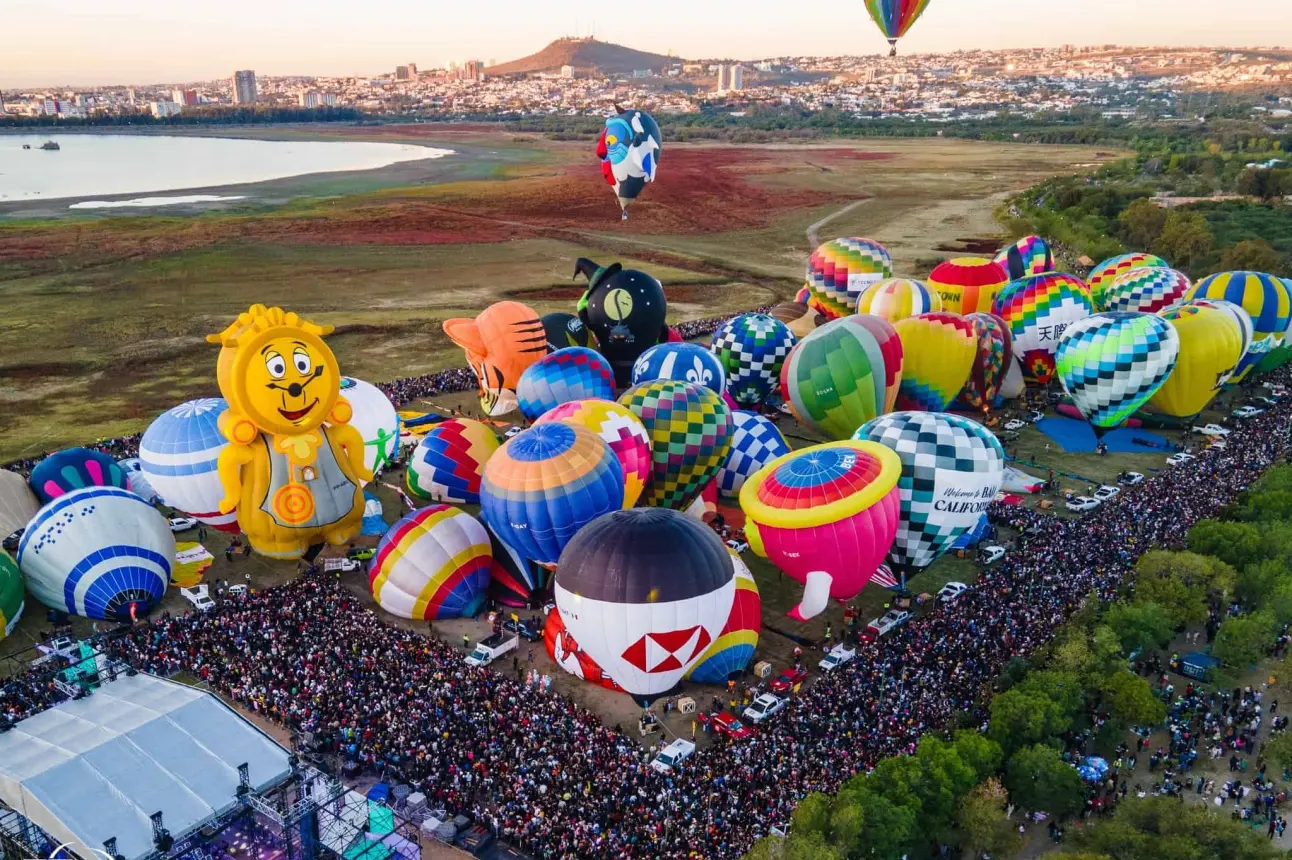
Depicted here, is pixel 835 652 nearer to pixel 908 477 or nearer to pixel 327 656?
pixel 908 477

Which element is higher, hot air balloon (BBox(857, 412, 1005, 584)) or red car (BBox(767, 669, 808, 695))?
hot air balloon (BBox(857, 412, 1005, 584))

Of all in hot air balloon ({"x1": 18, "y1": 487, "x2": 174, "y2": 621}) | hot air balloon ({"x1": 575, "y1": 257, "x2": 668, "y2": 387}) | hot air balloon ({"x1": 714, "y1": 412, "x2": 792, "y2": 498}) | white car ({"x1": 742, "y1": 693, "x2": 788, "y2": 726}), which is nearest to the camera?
white car ({"x1": 742, "y1": 693, "x2": 788, "y2": 726})

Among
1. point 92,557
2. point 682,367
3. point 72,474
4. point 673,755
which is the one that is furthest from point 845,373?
point 72,474

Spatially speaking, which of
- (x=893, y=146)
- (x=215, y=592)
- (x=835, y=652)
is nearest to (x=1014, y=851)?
(x=835, y=652)


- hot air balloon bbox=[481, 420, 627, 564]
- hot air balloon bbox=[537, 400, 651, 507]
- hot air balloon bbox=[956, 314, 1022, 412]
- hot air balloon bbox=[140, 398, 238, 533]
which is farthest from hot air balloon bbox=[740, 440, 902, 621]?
hot air balloon bbox=[956, 314, 1022, 412]

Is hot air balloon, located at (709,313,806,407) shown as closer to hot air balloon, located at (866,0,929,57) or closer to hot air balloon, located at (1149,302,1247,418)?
hot air balloon, located at (1149,302,1247,418)
